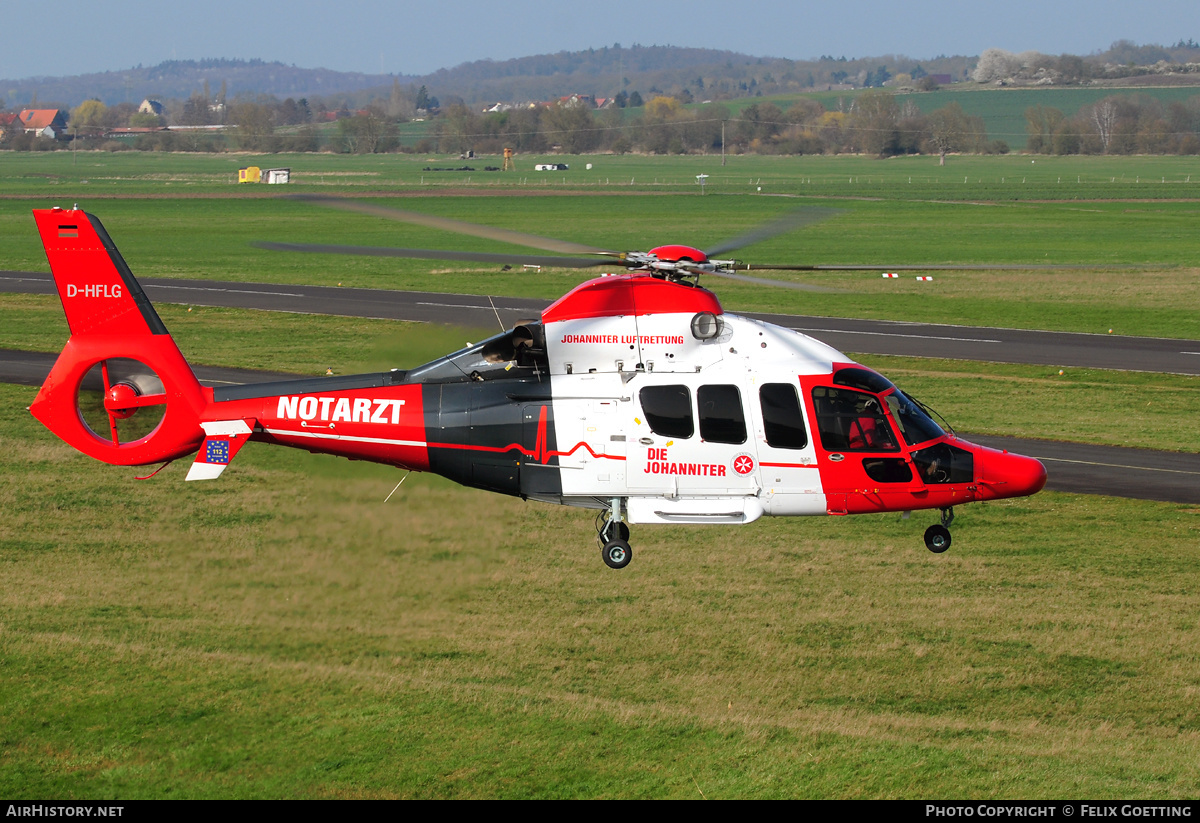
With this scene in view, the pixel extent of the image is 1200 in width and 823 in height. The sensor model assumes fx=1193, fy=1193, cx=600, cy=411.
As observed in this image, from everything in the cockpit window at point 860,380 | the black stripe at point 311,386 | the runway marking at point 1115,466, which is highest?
the black stripe at point 311,386

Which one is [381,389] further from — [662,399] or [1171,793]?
[1171,793]

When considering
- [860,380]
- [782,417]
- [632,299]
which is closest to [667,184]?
[860,380]

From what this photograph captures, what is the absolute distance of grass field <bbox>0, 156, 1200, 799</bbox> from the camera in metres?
17.4

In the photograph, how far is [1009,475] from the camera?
21.0 meters

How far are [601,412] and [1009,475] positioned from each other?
7309 mm

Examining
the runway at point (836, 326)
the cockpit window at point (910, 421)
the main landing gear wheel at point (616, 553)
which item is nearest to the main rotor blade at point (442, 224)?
the main landing gear wheel at point (616, 553)

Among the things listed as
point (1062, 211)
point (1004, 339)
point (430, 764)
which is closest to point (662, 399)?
point (430, 764)

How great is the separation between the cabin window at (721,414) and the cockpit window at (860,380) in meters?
1.76

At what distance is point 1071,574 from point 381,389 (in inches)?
550

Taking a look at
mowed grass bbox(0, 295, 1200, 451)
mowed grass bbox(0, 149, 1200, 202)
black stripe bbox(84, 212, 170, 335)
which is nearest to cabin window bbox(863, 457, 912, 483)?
mowed grass bbox(0, 295, 1200, 451)

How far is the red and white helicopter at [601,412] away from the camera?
20172 mm

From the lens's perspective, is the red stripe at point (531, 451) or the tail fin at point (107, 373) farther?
the tail fin at point (107, 373)

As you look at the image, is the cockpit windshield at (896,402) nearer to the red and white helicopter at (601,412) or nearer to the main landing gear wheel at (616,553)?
the red and white helicopter at (601,412)

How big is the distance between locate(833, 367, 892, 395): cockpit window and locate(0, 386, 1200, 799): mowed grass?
169 inches
